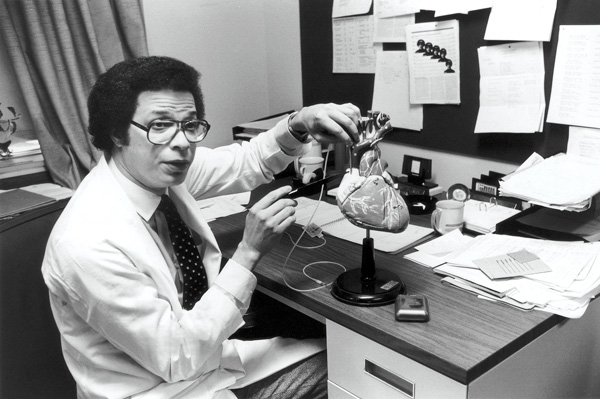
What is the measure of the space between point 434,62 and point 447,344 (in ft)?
3.29

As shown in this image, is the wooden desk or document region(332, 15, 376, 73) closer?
the wooden desk

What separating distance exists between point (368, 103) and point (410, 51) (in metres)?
0.26

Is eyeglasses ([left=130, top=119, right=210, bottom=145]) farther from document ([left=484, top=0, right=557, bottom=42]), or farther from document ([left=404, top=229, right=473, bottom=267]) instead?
document ([left=484, top=0, right=557, bottom=42])

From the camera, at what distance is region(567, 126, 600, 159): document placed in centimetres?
134

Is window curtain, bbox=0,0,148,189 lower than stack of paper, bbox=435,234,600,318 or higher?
higher

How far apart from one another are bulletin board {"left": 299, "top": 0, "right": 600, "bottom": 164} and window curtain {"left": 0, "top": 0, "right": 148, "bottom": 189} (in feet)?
2.10

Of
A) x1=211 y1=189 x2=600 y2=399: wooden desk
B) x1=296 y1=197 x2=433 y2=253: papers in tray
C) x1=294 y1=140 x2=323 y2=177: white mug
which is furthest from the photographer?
x1=294 y1=140 x2=323 y2=177: white mug

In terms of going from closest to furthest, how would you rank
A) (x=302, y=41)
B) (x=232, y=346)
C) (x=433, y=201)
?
(x=232, y=346) < (x=433, y=201) < (x=302, y=41)

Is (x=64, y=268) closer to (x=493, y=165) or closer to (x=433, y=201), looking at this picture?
(x=433, y=201)

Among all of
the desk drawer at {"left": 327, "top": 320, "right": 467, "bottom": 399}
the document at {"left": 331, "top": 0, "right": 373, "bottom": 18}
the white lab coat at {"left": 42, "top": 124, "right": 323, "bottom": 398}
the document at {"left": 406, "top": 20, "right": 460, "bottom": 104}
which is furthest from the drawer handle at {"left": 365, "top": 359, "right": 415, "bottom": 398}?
the document at {"left": 331, "top": 0, "right": 373, "bottom": 18}

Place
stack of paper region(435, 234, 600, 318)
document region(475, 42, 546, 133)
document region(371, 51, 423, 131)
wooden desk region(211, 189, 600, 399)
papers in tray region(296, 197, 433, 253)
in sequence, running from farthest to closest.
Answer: document region(371, 51, 423, 131) < document region(475, 42, 546, 133) < papers in tray region(296, 197, 433, 253) < stack of paper region(435, 234, 600, 318) < wooden desk region(211, 189, 600, 399)

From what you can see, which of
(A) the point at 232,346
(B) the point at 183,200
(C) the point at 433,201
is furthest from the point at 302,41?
(A) the point at 232,346

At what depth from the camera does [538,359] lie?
0.95 meters

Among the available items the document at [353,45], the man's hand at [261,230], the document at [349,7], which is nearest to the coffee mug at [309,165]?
the document at [353,45]
